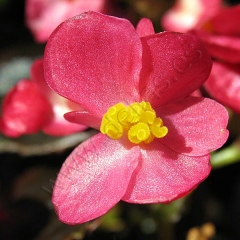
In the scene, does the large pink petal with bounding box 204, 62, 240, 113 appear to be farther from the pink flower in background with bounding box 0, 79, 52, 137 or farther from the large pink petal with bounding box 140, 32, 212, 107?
the pink flower in background with bounding box 0, 79, 52, 137

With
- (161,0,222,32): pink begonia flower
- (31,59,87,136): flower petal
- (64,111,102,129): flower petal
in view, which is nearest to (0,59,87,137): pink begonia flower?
(31,59,87,136): flower petal

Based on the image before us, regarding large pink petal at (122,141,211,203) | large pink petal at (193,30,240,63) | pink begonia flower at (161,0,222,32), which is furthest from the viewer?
pink begonia flower at (161,0,222,32)

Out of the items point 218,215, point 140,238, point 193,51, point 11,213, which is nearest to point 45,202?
point 11,213

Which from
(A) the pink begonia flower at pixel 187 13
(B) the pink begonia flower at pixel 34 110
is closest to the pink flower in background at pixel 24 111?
(B) the pink begonia flower at pixel 34 110

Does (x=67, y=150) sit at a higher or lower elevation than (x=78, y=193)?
lower

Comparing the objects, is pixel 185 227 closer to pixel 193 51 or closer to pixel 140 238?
pixel 140 238

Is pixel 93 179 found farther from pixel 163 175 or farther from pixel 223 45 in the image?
pixel 223 45

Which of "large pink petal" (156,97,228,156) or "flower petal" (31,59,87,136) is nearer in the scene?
"large pink petal" (156,97,228,156)
